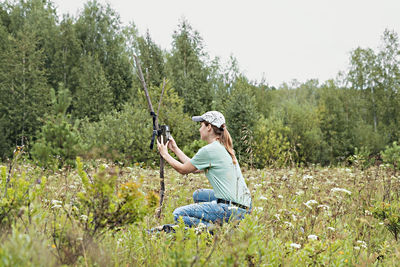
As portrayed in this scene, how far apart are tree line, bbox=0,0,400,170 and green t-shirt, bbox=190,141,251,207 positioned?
1020cm

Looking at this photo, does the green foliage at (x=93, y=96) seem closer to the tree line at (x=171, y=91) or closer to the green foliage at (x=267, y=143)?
the tree line at (x=171, y=91)

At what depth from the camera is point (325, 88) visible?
26516 millimetres

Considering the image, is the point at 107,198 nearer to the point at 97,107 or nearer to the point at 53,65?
the point at 97,107

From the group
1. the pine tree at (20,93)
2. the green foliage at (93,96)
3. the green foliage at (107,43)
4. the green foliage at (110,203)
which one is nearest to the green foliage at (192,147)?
the green foliage at (110,203)

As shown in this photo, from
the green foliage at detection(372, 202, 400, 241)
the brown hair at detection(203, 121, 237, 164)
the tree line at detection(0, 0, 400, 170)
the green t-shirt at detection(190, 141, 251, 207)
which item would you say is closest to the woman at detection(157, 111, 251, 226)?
the green t-shirt at detection(190, 141, 251, 207)

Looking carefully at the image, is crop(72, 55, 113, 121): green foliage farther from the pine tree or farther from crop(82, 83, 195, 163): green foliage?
crop(82, 83, 195, 163): green foliage

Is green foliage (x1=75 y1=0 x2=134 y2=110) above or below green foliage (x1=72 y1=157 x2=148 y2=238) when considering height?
above

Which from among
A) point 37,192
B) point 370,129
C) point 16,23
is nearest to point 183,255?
point 37,192

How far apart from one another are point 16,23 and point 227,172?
31.4 meters

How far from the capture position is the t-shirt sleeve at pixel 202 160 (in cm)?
353

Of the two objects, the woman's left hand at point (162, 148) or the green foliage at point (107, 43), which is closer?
the woman's left hand at point (162, 148)

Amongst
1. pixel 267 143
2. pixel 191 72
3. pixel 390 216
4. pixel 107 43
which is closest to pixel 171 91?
pixel 191 72

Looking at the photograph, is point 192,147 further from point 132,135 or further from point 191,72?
point 191,72

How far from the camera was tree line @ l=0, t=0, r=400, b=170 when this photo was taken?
17.3 m
